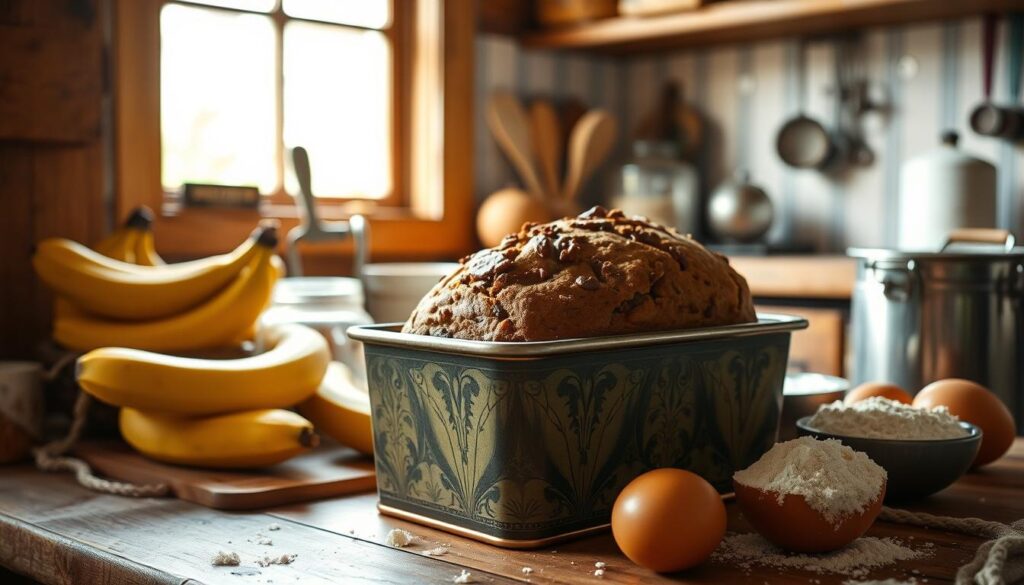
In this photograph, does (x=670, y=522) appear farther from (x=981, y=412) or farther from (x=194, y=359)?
(x=194, y=359)

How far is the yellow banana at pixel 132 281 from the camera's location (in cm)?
128

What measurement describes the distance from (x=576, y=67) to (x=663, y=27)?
441 mm

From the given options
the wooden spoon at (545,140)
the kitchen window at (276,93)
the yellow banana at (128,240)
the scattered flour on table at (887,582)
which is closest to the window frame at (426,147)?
the kitchen window at (276,93)

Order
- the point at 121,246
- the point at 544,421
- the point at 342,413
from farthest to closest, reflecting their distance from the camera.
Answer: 1. the point at 121,246
2. the point at 342,413
3. the point at 544,421

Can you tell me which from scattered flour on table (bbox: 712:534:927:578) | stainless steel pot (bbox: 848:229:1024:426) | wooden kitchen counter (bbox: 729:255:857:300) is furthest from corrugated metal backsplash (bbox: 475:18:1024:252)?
scattered flour on table (bbox: 712:534:927:578)

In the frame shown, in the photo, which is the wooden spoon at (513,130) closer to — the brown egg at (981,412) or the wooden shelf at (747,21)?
the wooden shelf at (747,21)

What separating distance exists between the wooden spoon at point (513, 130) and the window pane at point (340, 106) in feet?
0.86

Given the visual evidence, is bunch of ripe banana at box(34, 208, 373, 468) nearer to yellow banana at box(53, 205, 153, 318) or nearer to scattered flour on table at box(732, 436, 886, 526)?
yellow banana at box(53, 205, 153, 318)

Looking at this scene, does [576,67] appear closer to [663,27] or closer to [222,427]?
[663,27]

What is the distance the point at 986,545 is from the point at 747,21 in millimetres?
1833

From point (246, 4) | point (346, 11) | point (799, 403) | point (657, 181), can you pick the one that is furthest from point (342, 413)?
point (657, 181)

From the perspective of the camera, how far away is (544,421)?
2.60 feet

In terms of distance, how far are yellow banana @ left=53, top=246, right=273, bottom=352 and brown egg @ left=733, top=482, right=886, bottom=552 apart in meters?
0.71

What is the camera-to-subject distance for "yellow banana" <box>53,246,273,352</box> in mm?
1273
